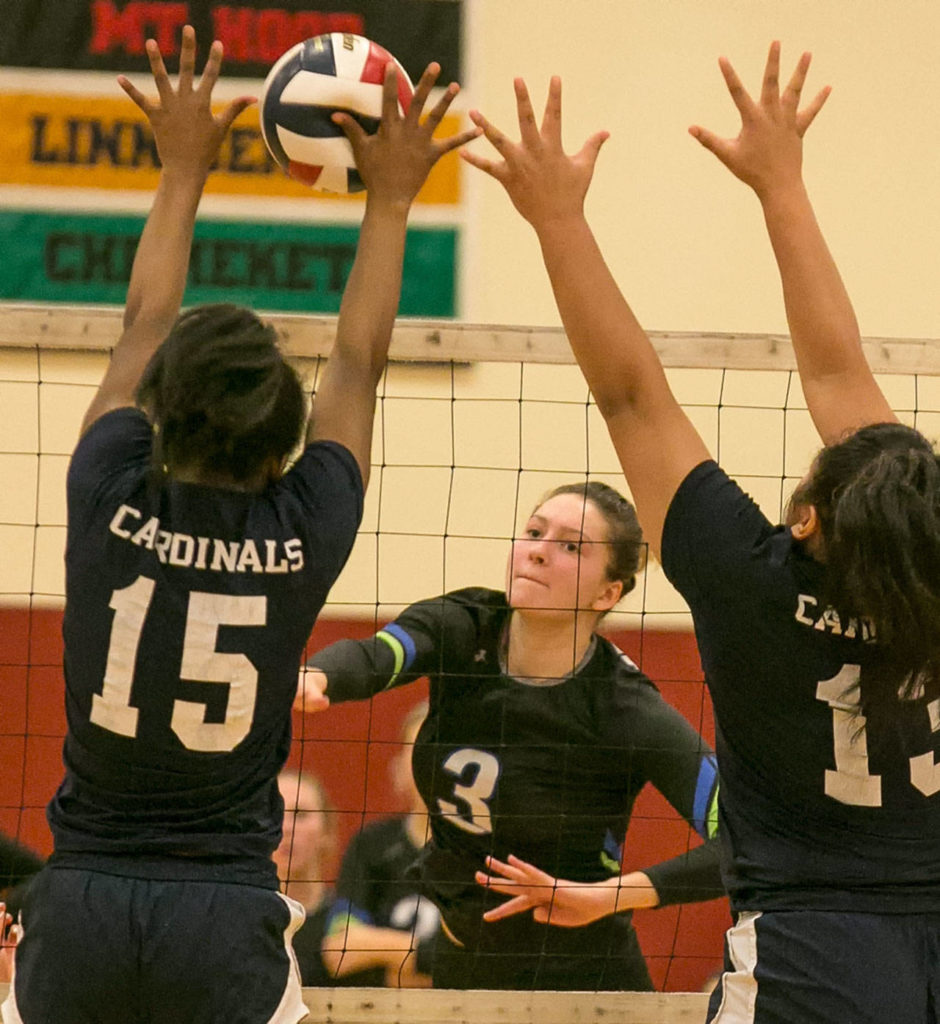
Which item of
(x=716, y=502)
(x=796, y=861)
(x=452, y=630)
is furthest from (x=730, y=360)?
(x=796, y=861)

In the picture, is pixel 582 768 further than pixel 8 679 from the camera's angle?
No

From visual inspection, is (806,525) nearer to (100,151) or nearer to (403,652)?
(403,652)

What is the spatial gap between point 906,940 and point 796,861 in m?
0.18

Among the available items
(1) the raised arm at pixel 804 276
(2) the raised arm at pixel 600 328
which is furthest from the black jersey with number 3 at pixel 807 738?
(1) the raised arm at pixel 804 276

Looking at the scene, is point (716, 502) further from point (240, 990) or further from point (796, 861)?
point (240, 990)

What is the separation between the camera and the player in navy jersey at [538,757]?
3.56 m

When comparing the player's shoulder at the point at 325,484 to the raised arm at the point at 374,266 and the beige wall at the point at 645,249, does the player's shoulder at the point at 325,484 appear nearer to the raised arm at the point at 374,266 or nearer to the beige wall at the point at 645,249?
the raised arm at the point at 374,266

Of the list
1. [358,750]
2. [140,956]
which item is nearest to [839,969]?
[140,956]

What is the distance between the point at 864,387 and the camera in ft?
7.45

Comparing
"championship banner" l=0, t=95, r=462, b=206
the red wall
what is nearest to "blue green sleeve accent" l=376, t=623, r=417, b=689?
the red wall

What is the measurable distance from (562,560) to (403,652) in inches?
20.4

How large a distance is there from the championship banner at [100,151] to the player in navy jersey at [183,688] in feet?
12.8

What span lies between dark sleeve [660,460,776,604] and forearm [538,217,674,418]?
172mm

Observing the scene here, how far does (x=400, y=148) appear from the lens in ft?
8.02
